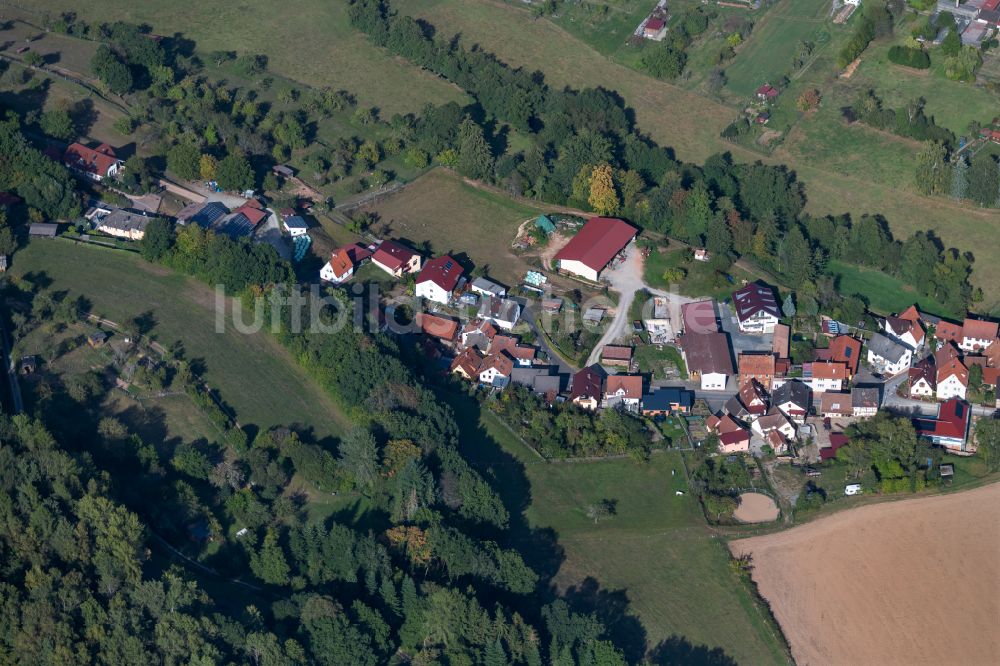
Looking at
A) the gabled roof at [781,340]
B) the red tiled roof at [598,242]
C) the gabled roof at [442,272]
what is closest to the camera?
the gabled roof at [781,340]

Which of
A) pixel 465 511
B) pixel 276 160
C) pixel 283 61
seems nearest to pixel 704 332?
pixel 465 511

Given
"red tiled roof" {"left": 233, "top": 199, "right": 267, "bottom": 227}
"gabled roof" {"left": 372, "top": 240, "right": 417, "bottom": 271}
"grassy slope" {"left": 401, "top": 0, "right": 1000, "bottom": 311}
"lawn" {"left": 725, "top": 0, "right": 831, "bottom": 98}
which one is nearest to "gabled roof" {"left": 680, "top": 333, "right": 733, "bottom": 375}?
"grassy slope" {"left": 401, "top": 0, "right": 1000, "bottom": 311}

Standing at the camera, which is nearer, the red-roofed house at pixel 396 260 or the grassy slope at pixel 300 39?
the red-roofed house at pixel 396 260

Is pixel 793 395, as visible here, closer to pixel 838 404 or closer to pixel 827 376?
pixel 838 404

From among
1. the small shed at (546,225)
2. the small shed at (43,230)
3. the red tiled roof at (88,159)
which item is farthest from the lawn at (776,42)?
the small shed at (43,230)

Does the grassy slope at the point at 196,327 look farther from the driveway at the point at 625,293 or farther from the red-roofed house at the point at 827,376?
the red-roofed house at the point at 827,376

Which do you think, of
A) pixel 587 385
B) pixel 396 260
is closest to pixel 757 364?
pixel 587 385

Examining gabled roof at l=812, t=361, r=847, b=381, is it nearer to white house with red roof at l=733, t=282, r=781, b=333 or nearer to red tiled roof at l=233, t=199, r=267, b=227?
white house with red roof at l=733, t=282, r=781, b=333
